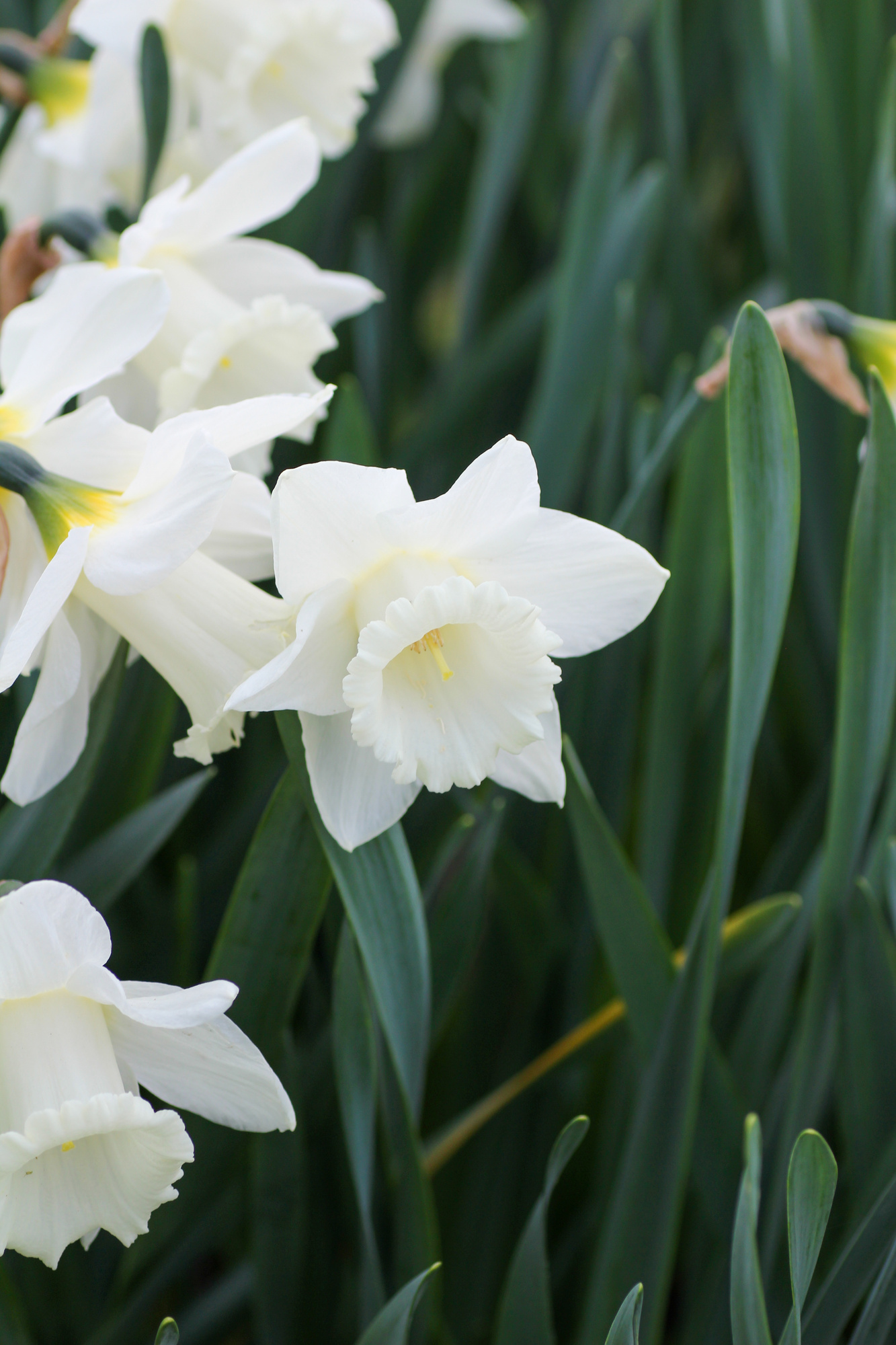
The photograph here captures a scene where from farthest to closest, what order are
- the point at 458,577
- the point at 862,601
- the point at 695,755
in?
the point at 695,755
the point at 862,601
the point at 458,577

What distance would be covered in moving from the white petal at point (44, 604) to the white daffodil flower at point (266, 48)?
48 cm

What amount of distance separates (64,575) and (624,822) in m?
0.56

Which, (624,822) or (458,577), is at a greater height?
(458,577)

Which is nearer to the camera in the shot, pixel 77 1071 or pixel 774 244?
pixel 77 1071

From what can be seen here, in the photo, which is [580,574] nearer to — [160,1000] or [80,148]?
[160,1000]

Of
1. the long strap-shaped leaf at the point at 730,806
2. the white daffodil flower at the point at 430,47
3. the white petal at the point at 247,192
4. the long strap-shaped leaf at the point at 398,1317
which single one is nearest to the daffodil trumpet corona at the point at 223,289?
the white petal at the point at 247,192

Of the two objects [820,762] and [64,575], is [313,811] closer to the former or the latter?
[64,575]

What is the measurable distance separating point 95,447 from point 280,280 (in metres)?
0.23

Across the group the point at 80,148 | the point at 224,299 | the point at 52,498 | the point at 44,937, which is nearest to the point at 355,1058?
the point at 44,937

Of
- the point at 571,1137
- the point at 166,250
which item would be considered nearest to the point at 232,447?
the point at 166,250

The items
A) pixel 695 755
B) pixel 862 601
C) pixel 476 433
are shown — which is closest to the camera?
pixel 862 601

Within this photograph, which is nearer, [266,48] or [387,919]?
[387,919]

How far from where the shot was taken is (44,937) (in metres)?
0.39

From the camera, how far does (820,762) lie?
88cm
